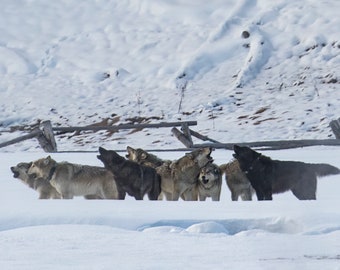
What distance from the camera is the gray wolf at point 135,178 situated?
387 inches

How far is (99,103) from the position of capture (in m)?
26.6

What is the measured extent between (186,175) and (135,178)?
1.95 ft

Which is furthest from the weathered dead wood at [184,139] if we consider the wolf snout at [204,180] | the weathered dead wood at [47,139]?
the wolf snout at [204,180]

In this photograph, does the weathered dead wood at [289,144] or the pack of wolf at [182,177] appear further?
the weathered dead wood at [289,144]

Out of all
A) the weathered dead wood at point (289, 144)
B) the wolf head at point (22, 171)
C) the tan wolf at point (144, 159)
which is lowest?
the wolf head at point (22, 171)

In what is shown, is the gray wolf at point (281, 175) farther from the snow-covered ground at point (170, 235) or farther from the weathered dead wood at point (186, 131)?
the weathered dead wood at point (186, 131)

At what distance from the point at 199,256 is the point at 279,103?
18.8 meters

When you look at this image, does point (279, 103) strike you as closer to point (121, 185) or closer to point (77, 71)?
point (77, 71)

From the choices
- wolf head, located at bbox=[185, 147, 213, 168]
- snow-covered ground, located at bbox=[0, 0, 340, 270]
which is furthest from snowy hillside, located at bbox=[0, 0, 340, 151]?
wolf head, located at bbox=[185, 147, 213, 168]

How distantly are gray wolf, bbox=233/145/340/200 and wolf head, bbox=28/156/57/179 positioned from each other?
95.6 inches

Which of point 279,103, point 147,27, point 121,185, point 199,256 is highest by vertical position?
point 147,27

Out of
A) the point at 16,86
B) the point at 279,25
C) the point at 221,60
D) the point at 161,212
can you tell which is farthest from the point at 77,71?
the point at 161,212

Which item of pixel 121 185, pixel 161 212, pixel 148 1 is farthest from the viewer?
pixel 148 1

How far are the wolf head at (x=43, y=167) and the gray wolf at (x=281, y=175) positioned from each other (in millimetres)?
2429
